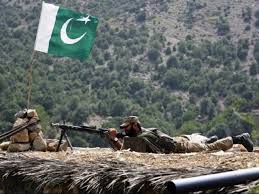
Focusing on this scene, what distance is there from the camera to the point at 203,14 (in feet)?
344

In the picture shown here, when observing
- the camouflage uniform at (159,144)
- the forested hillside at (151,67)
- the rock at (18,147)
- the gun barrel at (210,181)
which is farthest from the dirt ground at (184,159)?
the forested hillside at (151,67)

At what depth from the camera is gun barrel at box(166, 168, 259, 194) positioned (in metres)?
4.62

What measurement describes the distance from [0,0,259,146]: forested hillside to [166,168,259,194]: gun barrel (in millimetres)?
62972

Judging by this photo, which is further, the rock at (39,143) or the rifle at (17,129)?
the rock at (39,143)

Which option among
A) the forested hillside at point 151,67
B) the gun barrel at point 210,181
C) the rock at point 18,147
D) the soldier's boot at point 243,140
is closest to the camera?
the gun barrel at point 210,181

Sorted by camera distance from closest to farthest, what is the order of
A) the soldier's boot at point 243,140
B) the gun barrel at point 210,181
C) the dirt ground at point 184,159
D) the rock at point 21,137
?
1. the gun barrel at point 210,181
2. the dirt ground at point 184,159
3. the soldier's boot at point 243,140
4. the rock at point 21,137

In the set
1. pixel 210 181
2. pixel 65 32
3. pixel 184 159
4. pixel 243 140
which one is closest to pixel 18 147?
pixel 65 32

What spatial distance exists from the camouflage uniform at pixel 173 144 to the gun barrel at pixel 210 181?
19.0ft

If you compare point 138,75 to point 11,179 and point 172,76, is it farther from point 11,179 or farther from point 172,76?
point 11,179

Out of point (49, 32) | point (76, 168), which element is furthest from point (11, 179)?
point (49, 32)

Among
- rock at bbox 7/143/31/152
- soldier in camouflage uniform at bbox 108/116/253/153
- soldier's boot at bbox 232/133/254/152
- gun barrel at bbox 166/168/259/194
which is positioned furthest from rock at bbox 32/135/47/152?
gun barrel at bbox 166/168/259/194

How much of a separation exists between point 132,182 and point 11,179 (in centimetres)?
269

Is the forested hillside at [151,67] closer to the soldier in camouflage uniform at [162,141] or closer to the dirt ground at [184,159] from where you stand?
the soldier in camouflage uniform at [162,141]

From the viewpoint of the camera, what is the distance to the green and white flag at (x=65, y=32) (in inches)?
519
